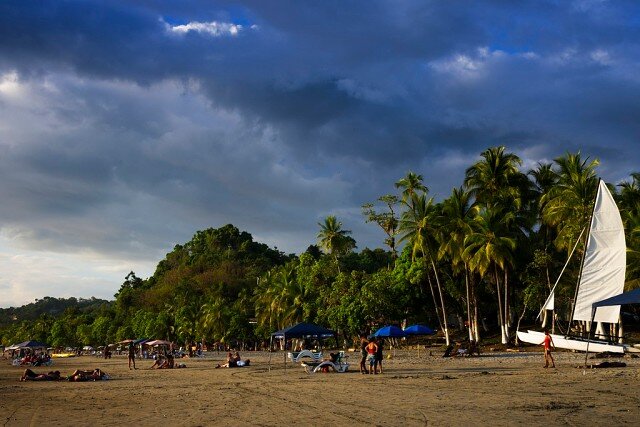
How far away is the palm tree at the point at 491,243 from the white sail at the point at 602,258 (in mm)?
13823

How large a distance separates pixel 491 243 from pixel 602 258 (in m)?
14.3

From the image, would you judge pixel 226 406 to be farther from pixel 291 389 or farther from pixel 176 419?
pixel 291 389

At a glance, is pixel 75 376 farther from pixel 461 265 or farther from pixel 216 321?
pixel 216 321

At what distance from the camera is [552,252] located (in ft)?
167

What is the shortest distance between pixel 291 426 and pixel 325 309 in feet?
155

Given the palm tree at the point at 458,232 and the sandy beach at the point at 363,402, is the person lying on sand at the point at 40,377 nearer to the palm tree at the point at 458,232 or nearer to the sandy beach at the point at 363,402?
the sandy beach at the point at 363,402

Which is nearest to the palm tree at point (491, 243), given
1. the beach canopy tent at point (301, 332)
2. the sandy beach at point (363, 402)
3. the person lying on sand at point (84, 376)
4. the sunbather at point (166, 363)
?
the beach canopy tent at point (301, 332)

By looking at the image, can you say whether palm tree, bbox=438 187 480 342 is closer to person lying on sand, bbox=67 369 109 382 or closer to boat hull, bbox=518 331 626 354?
boat hull, bbox=518 331 626 354

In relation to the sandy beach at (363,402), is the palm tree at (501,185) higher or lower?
higher

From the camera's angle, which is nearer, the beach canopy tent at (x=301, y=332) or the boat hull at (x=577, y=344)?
the beach canopy tent at (x=301, y=332)

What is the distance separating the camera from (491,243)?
43844mm

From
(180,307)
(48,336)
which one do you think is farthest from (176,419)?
(48,336)

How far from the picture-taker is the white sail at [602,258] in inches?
1152

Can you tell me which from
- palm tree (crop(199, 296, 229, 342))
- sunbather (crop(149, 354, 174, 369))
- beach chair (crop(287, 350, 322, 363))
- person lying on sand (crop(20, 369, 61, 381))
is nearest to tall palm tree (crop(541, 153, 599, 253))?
beach chair (crop(287, 350, 322, 363))
